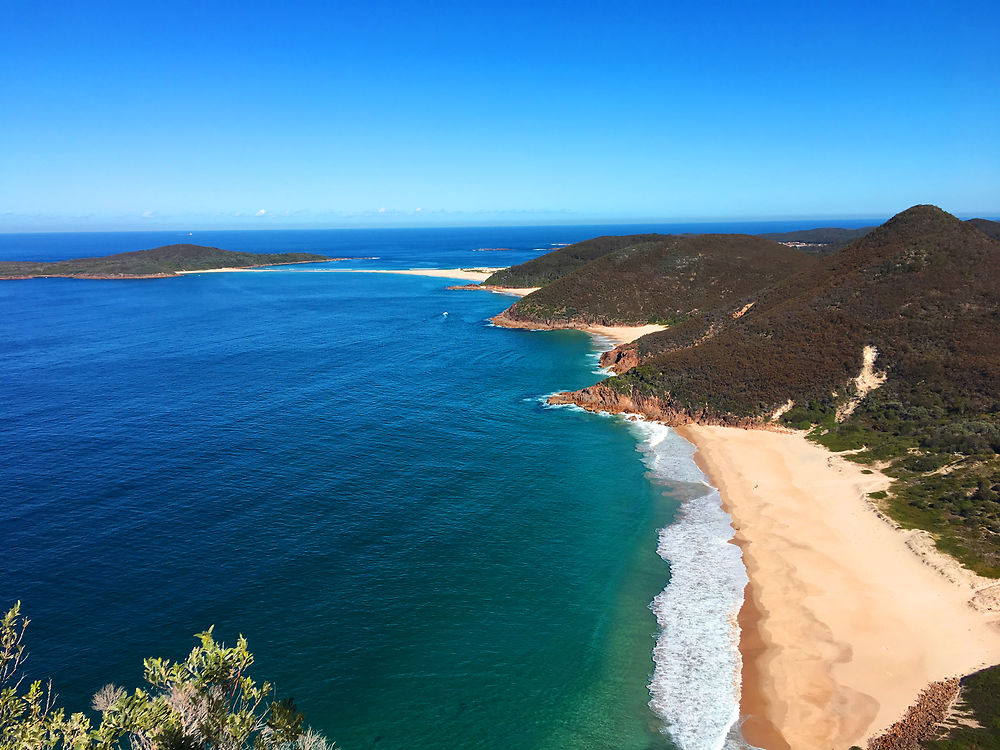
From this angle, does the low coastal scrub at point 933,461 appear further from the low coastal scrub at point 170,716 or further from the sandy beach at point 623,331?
the sandy beach at point 623,331

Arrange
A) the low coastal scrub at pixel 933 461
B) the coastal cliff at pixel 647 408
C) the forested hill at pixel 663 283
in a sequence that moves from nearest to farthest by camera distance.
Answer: the low coastal scrub at pixel 933 461, the coastal cliff at pixel 647 408, the forested hill at pixel 663 283

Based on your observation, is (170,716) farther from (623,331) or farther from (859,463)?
(623,331)

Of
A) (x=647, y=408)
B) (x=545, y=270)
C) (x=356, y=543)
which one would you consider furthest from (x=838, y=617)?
(x=545, y=270)

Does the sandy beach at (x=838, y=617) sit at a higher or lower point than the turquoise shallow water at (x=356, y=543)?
lower

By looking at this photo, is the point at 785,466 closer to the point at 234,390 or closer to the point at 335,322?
the point at 234,390

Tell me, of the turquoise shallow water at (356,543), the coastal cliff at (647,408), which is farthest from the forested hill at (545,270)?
the coastal cliff at (647,408)

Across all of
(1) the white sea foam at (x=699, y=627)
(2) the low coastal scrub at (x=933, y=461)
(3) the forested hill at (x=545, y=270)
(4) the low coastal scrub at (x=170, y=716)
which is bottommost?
(1) the white sea foam at (x=699, y=627)

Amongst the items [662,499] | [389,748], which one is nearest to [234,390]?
[662,499]

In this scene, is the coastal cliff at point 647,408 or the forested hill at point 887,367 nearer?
the forested hill at point 887,367
